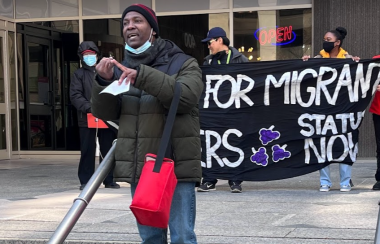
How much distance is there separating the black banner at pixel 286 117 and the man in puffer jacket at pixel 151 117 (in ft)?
15.6

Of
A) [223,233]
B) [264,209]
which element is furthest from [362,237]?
[264,209]

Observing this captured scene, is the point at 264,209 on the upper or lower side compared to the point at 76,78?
lower

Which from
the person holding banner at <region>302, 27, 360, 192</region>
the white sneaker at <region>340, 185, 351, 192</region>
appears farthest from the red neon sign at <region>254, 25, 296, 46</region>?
the white sneaker at <region>340, 185, 351, 192</region>

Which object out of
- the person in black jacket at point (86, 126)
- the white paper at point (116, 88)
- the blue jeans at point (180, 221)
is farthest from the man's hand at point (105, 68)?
the person in black jacket at point (86, 126)

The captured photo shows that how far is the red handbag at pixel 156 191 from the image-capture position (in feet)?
11.4

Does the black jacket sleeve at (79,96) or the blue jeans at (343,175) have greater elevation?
the black jacket sleeve at (79,96)

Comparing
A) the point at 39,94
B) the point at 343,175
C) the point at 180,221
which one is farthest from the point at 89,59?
the point at 39,94

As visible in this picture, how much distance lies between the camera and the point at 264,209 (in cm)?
712

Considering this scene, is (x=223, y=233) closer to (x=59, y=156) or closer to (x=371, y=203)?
(x=371, y=203)

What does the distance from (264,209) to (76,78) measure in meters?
3.55

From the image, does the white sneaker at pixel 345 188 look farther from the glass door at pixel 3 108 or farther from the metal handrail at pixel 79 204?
the glass door at pixel 3 108

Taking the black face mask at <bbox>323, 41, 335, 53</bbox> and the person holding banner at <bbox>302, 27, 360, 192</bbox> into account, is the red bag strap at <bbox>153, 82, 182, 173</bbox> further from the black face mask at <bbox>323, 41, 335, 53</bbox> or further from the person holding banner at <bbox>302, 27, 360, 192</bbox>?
the black face mask at <bbox>323, 41, 335, 53</bbox>

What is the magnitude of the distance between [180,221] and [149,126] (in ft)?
1.82

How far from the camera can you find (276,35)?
13.8 meters
